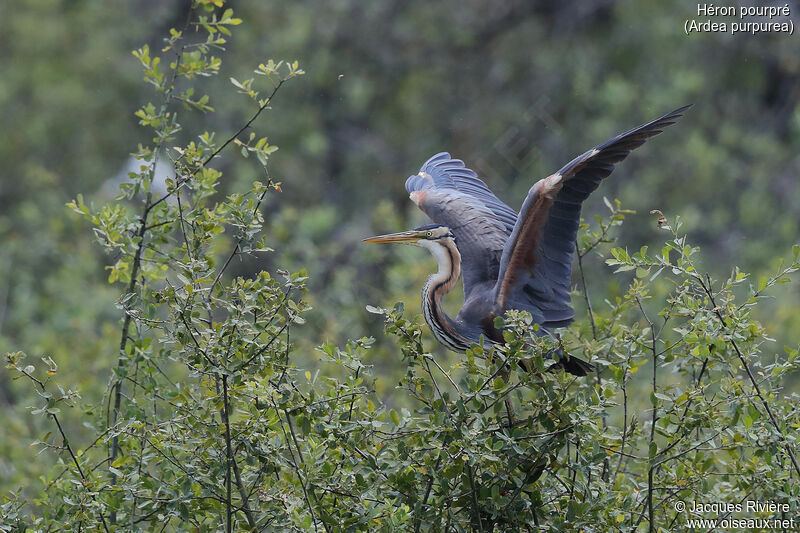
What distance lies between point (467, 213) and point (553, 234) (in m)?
0.63

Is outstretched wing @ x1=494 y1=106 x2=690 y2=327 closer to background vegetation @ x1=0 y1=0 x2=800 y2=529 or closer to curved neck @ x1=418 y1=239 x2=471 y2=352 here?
curved neck @ x1=418 y1=239 x2=471 y2=352

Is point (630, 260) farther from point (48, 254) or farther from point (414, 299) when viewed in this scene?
point (48, 254)

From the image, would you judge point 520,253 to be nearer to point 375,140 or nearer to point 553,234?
point 553,234

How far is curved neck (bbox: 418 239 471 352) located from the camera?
365cm

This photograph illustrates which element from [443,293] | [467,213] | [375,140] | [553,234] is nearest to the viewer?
[553,234]

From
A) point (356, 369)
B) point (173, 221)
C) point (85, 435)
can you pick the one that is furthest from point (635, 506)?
point (85, 435)

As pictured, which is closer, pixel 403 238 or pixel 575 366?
pixel 575 366

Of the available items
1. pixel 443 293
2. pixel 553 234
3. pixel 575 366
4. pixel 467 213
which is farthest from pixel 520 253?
pixel 467 213

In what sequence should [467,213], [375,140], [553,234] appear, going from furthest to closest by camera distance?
[375,140] < [467,213] < [553,234]

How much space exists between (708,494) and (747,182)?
31.4 ft

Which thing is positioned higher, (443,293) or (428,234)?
(428,234)

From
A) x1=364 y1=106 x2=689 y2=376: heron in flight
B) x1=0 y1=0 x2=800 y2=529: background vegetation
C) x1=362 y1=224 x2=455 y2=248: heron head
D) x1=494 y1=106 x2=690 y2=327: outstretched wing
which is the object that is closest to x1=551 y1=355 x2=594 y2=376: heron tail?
x1=364 y1=106 x2=689 y2=376: heron in flight

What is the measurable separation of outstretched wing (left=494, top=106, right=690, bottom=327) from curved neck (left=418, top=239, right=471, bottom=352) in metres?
0.17

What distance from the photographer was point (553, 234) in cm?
355
